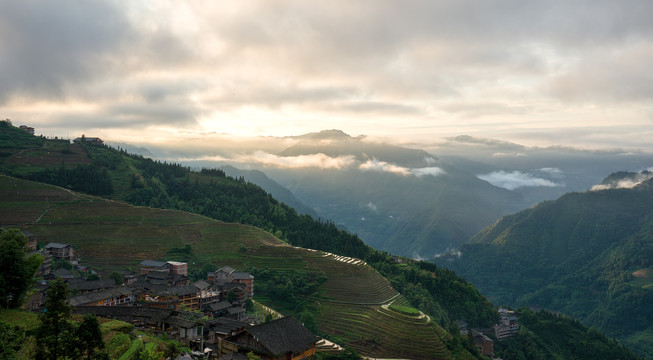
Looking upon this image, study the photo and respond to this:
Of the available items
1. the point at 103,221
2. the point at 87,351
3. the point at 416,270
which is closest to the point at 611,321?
the point at 416,270

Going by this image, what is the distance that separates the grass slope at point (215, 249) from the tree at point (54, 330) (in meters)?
47.5

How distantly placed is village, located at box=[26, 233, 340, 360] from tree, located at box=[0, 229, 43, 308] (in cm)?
1395

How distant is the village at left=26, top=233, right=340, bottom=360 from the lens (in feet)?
138

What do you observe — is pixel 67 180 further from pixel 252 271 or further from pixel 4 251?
pixel 4 251

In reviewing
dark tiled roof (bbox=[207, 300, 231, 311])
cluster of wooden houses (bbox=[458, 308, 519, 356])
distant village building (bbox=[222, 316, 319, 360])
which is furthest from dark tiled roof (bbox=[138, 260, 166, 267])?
cluster of wooden houses (bbox=[458, 308, 519, 356])

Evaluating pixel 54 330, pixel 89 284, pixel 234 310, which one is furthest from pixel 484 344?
pixel 54 330

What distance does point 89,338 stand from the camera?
27.4 meters

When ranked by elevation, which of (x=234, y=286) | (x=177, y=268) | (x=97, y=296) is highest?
(x=97, y=296)

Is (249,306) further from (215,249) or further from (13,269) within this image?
(13,269)

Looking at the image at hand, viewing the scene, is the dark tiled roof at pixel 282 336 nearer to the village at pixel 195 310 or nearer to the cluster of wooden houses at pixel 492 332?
the village at pixel 195 310

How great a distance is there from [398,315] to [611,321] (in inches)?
6315

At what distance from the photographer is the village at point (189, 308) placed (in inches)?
1651

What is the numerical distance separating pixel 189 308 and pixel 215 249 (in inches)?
1538

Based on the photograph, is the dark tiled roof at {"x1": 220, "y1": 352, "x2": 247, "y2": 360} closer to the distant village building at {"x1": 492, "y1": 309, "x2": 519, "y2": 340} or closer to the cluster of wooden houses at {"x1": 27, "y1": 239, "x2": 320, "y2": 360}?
the cluster of wooden houses at {"x1": 27, "y1": 239, "x2": 320, "y2": 360}
